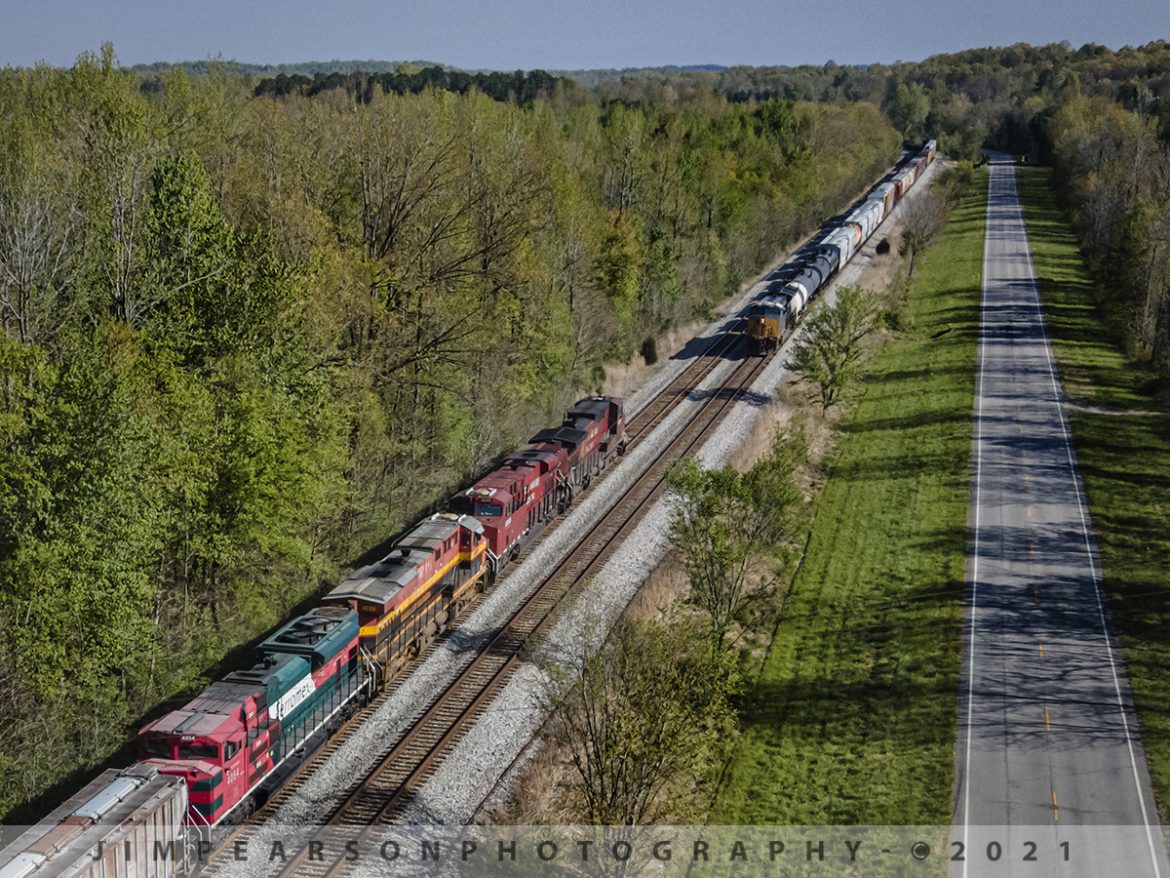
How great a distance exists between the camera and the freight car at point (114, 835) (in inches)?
865

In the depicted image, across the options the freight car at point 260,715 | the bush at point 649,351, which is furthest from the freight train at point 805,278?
the freight car at point 260,715

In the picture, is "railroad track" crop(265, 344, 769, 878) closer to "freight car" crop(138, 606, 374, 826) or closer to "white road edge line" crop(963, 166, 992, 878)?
"freight car" crop(138, 606, 374, 826)

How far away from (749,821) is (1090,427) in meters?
48.0

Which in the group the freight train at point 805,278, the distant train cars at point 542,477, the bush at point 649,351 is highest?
the freight train at point 805,278

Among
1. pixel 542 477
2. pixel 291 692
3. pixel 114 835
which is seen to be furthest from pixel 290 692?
pixel 542 477

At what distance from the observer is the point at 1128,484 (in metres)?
58.1

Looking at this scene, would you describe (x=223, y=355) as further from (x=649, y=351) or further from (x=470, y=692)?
(x=649, y=351)

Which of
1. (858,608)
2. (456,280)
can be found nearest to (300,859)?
(858,608)

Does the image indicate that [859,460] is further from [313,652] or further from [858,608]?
[313,652]

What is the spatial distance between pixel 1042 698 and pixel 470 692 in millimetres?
18755

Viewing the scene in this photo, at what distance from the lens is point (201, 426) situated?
1330 inches

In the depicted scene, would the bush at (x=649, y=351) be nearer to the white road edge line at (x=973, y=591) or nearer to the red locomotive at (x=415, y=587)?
the white road edge line at (x=973, y=591)

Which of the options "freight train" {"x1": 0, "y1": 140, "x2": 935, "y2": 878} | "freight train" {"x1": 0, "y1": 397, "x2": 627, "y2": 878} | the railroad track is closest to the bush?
the railroad track

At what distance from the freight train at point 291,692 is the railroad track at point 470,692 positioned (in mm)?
2099
